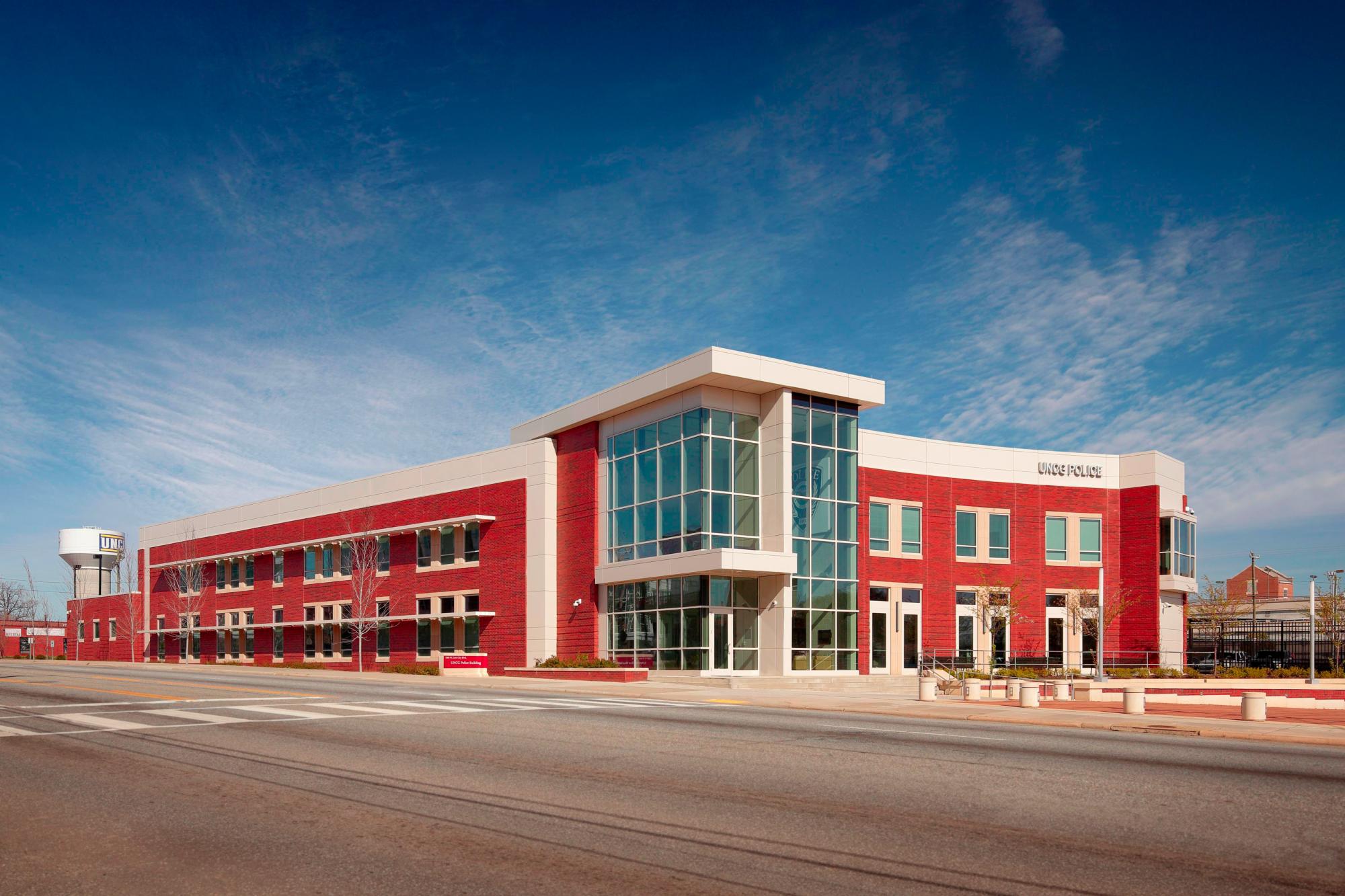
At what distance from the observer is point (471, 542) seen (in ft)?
154

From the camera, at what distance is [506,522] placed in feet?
147

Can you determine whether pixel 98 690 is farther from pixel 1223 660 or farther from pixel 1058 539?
pixel 1223 660

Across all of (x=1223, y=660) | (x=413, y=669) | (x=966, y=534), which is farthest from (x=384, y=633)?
(x=1223, y=660)

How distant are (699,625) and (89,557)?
80960 millimetres

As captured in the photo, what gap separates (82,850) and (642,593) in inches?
1206

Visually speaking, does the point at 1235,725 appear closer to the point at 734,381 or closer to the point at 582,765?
the point at 582,765

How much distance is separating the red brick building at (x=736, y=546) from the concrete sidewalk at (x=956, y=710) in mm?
4322

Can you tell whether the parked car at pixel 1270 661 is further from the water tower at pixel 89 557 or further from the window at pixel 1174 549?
the water tower at pixel 89 557

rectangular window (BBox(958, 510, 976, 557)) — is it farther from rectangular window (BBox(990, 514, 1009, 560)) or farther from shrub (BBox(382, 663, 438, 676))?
shrub (BBox(382, 663, 438, 676))

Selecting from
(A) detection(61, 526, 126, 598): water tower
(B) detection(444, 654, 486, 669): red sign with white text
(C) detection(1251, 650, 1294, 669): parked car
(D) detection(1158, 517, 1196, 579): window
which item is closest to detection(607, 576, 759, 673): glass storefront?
(B) detection(444, 654, 486, 669): red sign with white text

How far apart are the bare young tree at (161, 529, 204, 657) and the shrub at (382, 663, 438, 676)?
23.0 metres

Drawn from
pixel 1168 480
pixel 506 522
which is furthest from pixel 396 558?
pixel 1168 480

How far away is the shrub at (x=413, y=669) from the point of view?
43.7 m

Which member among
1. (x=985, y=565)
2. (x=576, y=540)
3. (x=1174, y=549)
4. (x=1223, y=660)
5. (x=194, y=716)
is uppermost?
(x=576, y=540)
